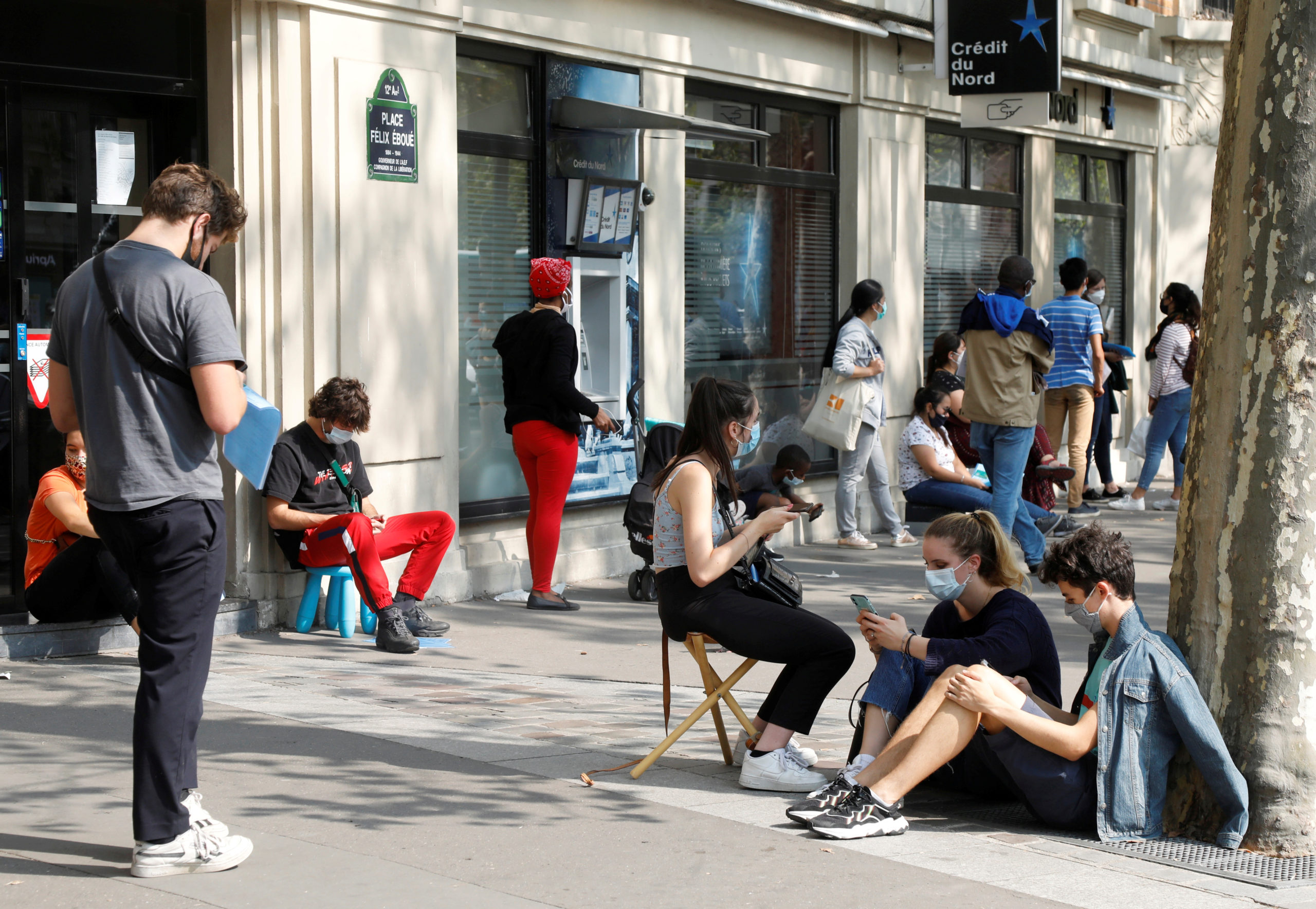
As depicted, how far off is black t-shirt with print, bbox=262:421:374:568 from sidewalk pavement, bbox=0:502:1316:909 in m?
0.79

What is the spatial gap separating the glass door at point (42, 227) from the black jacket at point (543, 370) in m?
2.18

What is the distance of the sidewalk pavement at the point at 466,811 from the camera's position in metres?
4.37

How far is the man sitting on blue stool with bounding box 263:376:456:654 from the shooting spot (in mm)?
8008

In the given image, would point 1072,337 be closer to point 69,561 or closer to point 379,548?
point 379,548

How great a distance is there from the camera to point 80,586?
7.35m

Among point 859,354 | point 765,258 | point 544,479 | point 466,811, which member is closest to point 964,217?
point 765,258

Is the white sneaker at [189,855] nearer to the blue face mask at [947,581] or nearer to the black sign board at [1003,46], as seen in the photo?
the blue face mask at [947,581]

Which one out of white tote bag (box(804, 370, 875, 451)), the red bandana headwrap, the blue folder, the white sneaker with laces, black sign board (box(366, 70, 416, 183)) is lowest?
the white sneaker with laces

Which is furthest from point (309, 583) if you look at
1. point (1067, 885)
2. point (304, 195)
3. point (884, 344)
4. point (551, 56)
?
point (884, 344)

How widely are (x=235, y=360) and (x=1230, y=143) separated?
3.17 metres

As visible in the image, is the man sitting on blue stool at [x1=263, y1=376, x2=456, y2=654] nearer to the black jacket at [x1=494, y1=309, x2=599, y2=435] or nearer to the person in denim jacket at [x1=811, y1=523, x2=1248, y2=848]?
the black jacket at [x1=494, y1=309, x2=599, y2=435]

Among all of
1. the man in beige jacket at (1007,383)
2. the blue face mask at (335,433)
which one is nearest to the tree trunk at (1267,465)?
the blue face mask at (335,433)

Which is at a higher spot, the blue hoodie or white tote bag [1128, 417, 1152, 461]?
the blue hoodie

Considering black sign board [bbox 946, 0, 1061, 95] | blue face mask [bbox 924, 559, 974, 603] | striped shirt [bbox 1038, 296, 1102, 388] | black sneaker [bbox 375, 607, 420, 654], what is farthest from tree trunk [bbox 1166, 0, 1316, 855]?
striped shirt [bbox 1038, 296, 1102, 388]
